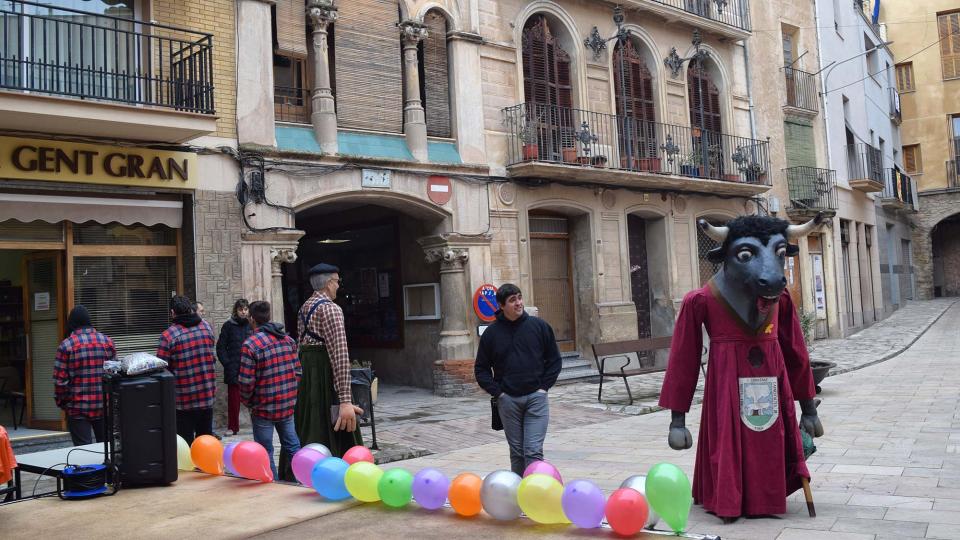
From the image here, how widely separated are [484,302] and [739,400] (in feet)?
30.0

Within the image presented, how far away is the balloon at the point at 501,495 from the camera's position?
5.32m

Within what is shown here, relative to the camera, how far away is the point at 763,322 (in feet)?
17.9

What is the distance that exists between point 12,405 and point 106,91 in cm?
404

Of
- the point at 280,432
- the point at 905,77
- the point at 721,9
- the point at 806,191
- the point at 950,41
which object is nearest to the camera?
the point at 280,432

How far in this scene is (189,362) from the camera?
7820mm

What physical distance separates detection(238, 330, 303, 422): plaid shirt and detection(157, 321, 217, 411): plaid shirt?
4.28 feet

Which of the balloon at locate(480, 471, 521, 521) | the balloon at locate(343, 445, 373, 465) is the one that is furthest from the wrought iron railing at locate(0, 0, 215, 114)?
the balloon at locate(480, 471, 521, 521)

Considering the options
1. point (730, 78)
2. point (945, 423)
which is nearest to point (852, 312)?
point (730, 78)

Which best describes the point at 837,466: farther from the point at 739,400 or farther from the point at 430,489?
the point at 430,489

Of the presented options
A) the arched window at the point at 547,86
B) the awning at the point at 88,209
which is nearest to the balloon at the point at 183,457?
the awning at the point at 88,209

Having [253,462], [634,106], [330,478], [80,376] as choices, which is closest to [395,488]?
[330,478]

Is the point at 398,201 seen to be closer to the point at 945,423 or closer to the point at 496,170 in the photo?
the point at 496,170

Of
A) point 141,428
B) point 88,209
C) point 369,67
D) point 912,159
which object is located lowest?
point 141,428

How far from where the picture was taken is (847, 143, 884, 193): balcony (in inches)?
1004
